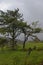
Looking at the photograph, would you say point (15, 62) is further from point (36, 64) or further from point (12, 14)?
point (12, 14)

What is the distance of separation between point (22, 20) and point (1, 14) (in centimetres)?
634

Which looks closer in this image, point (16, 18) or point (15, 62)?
point (15, 62)

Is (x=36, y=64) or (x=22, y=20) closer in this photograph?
(x=36, y=64)

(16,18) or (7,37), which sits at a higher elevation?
(16,18)

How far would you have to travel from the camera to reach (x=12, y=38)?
74.1 meters

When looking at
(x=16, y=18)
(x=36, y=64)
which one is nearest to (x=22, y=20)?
(x=16, y=18)

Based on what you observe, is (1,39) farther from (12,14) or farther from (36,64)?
(36,64)

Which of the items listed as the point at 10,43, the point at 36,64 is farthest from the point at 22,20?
the point at 36,64

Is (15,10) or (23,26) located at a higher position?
(15,10)

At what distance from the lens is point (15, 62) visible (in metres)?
46.3

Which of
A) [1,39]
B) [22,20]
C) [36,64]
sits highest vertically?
[22,20]

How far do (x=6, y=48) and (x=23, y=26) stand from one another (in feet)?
24.9

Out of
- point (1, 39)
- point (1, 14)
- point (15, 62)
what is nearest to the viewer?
point (15, 62)

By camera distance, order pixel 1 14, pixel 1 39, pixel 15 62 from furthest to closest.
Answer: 1. pixel 1 14
2. pixel 1 39
3. pixel 15 62
